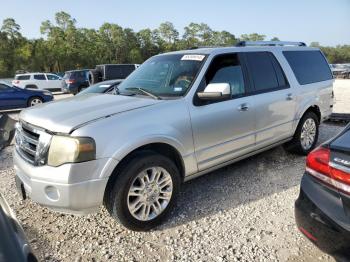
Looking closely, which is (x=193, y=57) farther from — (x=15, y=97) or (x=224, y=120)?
(x=15, y=97)

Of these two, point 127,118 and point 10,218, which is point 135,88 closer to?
point 127,118

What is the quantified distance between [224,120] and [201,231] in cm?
133

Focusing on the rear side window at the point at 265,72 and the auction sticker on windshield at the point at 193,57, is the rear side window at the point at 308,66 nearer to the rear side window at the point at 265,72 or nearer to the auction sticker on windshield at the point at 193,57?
the rear side window at the point at 265,72

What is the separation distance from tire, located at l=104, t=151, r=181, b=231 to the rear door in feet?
5.38

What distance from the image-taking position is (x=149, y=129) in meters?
3.20

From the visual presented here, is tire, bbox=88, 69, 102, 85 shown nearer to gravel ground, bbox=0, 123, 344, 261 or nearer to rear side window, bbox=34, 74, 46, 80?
rear side window, bbox=34, 74, 46, 80

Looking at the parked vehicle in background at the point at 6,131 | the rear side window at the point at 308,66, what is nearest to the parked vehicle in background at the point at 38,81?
the parked vehicle in background at the point at 6,131

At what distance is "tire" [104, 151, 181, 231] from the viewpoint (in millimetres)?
3080

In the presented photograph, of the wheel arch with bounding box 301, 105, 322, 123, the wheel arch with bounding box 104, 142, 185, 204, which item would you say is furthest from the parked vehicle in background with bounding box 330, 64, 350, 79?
the wheel arch with bounding box 104, 142, 185, 204

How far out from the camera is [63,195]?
2.84 metres

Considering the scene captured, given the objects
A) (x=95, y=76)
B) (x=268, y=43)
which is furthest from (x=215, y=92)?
(x=95, y=76)

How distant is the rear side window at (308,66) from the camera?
5.25 meters

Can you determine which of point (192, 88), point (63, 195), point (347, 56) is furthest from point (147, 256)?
point (347, 56)

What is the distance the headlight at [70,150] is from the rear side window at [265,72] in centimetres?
251
